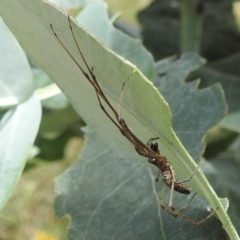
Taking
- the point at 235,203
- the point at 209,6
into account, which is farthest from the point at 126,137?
the point at 209,6

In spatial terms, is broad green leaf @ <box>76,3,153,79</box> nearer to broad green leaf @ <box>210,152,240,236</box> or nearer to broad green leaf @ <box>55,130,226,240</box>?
broad green leaf @ <box>55,130,226,240</box>

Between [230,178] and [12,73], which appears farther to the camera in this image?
[230,178]

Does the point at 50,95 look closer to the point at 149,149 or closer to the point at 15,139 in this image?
the point at 15,139

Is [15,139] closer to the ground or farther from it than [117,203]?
farther from it

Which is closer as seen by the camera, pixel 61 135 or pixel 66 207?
pixel 66 207

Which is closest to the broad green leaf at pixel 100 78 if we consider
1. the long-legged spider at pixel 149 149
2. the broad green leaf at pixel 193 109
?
the long-legged spider at pixel 149 149

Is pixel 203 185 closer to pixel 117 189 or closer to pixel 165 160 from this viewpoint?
pixel 165 160

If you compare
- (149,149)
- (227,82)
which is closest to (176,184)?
(149,149)
